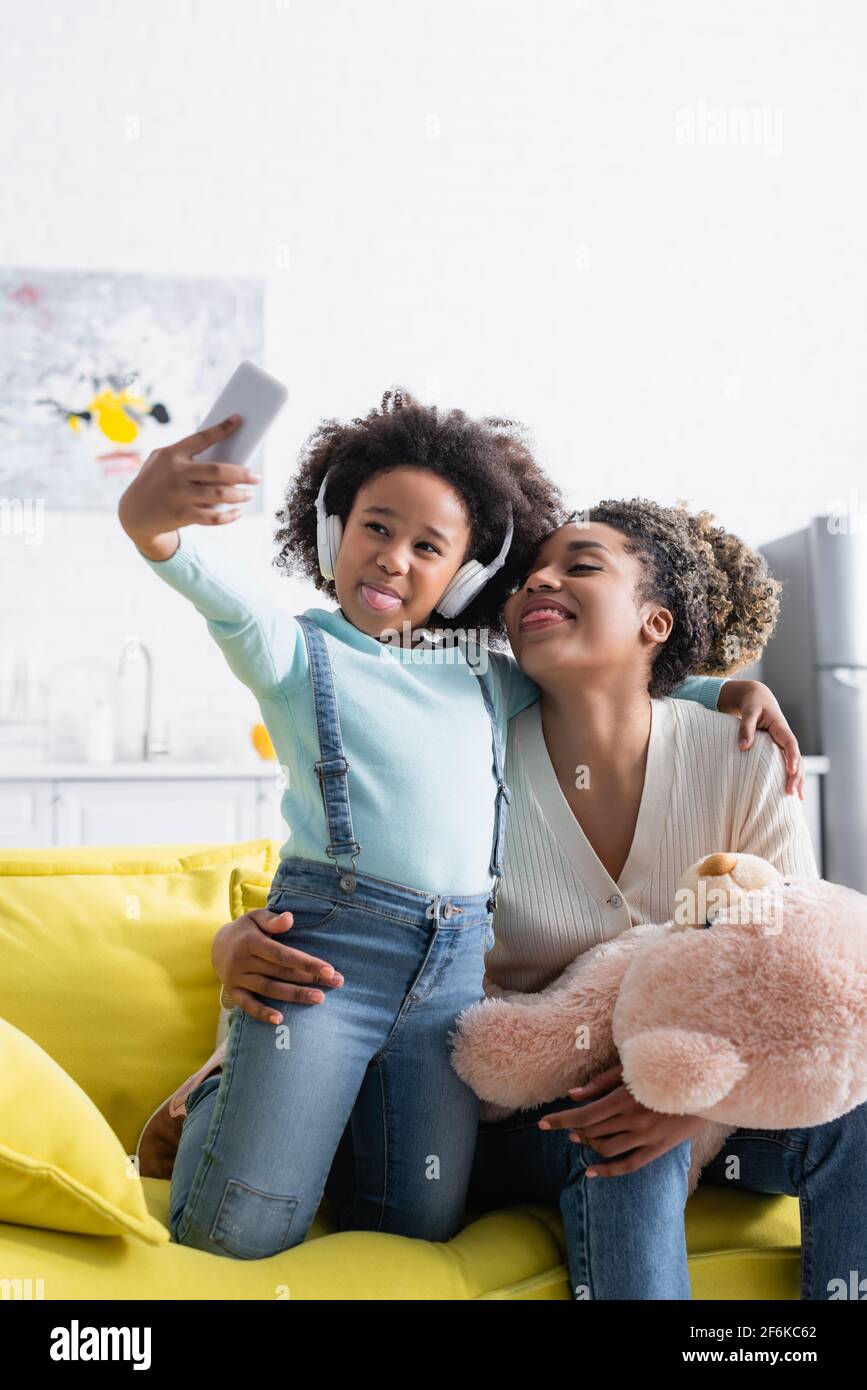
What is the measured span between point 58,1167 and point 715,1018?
52 cm

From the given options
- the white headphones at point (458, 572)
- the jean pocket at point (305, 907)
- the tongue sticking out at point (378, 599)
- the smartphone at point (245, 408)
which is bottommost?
the jean pocket at point (305, 907)

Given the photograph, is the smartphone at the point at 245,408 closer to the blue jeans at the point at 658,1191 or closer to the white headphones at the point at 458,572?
the white headphones at the point at 458,572

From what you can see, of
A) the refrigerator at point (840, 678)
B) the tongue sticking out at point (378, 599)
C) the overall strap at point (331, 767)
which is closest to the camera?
the overall strap at point (331, 767)

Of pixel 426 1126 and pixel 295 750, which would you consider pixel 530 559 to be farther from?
pixel 426 1126

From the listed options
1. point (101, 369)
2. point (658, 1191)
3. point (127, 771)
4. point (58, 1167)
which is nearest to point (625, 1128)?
point (658, 1191)

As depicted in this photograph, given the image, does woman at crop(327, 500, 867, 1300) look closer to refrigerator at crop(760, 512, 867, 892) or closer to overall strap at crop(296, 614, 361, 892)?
overall strap at crop(296, 614, 361, 892)

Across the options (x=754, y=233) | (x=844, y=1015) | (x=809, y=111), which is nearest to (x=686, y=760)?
(x=844, y=1015)

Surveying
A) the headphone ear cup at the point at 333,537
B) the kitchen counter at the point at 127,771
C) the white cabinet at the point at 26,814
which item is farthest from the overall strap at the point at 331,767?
the white cabinet at the point at 26,814

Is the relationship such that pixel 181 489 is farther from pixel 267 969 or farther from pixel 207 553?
pixel 267 969

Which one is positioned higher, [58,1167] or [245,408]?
[245,408]

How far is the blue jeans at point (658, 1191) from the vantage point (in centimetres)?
102

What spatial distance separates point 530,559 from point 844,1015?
2.08 feet

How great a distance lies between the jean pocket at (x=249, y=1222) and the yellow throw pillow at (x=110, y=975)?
1.13 feet

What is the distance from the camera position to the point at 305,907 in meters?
1.13
